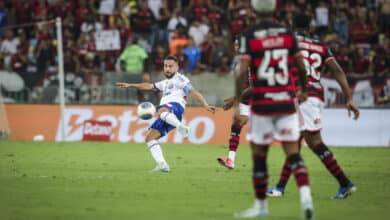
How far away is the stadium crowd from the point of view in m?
29.4

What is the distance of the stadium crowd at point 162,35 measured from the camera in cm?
2944

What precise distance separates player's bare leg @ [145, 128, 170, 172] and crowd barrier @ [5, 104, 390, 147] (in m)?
10.4

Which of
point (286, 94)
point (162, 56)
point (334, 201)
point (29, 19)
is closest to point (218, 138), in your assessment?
point (162, 56)

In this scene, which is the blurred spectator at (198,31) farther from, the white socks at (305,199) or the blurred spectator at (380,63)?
the white socks at (305,199)

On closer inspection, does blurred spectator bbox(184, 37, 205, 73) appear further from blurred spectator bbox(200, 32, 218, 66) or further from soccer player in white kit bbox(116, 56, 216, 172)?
soccer player in white kit bbox(116, 56, 216, 172)

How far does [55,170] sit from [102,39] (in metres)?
13.9

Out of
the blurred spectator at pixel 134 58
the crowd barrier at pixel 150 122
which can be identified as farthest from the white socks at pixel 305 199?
the blurred spectator at pixel 134 58

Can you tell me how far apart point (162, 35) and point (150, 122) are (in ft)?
13.9

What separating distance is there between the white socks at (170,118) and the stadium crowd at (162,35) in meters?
10.6

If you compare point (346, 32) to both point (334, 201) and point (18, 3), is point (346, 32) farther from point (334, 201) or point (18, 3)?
point (334, 201)

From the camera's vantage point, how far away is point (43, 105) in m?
29.2

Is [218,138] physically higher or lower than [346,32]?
lower

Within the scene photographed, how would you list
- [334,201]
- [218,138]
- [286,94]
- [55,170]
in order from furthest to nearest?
[218,138], [55,170], [334,201], [286,94]

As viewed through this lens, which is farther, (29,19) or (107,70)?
(29,19)
